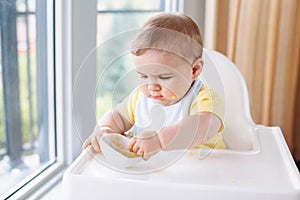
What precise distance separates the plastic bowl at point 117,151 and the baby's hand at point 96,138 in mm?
10

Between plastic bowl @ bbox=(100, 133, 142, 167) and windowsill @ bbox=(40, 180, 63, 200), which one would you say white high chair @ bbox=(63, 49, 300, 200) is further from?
windowsill @ bbox=(40, 180, 63, 200)

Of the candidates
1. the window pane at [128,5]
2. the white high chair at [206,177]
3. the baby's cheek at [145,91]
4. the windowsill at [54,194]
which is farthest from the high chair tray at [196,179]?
the window pane at [128,5]

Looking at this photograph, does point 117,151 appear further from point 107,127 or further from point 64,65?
point 64,65

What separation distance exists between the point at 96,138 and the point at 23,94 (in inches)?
14.5

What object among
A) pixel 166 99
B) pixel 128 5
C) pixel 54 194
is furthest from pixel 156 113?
pixel 128 5

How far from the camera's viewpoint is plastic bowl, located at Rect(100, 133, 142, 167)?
74 centimetres

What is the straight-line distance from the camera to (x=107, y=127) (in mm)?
778

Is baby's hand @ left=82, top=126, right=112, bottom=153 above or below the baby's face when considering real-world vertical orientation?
below

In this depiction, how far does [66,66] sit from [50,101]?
102 millimetres

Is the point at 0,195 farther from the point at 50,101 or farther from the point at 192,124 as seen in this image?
the point at 192,124

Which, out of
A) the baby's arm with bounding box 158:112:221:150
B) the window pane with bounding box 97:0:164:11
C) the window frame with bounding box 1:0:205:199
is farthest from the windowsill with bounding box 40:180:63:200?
the window pane with bounding box 97:0:164:11

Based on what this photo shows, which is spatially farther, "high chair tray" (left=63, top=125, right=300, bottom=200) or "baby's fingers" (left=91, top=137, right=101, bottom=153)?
"baby's fingers" (left=91, top=137, right=101, bottom=153)

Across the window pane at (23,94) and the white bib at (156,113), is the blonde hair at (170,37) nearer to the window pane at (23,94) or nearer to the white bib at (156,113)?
the white bib at (156,113)

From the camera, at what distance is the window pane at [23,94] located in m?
0.99
